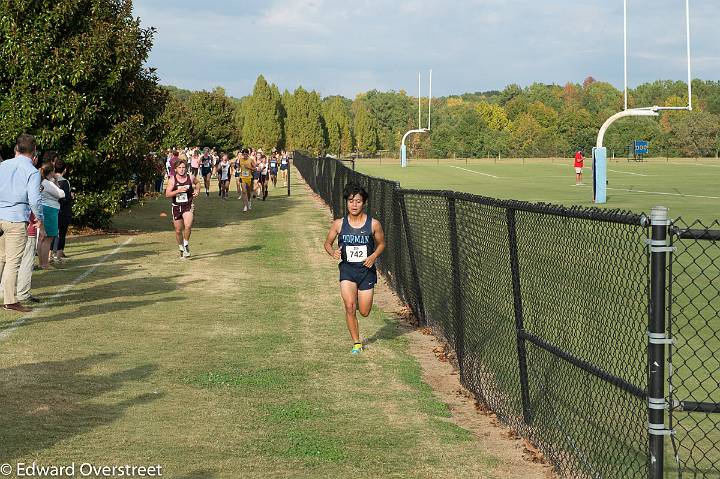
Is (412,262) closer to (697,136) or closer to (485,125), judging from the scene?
(697,136)

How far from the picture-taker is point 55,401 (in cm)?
814

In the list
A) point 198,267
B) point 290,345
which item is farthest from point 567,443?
point 198,267

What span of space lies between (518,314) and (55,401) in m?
3.66

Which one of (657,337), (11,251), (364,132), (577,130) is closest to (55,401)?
(11,251)

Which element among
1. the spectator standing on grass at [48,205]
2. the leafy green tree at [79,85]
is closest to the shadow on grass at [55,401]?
the spectator standing on grass at [48,205]

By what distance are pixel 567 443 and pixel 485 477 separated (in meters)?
0.58

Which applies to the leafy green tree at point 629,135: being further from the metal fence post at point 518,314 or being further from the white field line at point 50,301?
the metal fence post at point 518,314

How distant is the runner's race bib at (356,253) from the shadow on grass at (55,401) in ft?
7.47

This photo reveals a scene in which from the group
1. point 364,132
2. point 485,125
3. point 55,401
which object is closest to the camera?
point 55,401

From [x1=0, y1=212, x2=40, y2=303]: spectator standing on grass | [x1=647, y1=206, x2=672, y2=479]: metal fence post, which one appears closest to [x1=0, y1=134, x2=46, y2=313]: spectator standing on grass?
[x1=0, y1=212, x2=40, y2=303]: spectator standing on grass

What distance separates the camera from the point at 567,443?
6.64 meters

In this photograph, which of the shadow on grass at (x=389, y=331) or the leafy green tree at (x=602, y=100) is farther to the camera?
the leafy green tree at (x=602, y=100)

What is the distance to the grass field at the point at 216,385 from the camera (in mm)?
6812

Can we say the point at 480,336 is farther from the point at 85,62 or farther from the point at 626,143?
the point at 626,143
